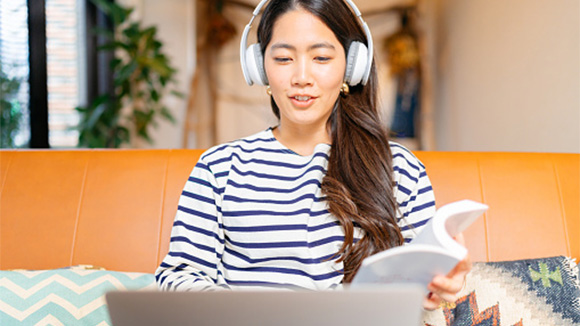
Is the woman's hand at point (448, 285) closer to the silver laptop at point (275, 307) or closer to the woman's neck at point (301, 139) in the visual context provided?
the silver laptop at point (275, 307)

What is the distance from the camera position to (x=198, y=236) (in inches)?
42.1

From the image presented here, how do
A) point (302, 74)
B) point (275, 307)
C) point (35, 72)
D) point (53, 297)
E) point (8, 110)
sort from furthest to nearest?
point (35, 72) < point (8, 110) < point (53, 297) < point (302, 74) < point (275, 307)

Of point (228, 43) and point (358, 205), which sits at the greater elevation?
point (228, 43)

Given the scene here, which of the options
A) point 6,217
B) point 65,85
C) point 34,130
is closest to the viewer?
point 6,217

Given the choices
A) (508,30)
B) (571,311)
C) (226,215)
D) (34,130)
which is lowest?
(571,311)

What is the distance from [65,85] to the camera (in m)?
3.20

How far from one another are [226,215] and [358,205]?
28 centimetres

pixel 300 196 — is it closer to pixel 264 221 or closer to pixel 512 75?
pixel 264 221

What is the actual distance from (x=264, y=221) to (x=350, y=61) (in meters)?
0.39

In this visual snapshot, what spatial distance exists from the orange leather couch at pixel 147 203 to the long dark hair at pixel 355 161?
33 cm

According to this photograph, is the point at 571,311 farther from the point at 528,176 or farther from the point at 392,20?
the point at 392,20

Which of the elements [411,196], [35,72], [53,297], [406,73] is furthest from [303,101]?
[406,73]

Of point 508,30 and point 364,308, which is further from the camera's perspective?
point 508,30

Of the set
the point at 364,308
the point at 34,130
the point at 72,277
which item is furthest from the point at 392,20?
the point at 364,308
